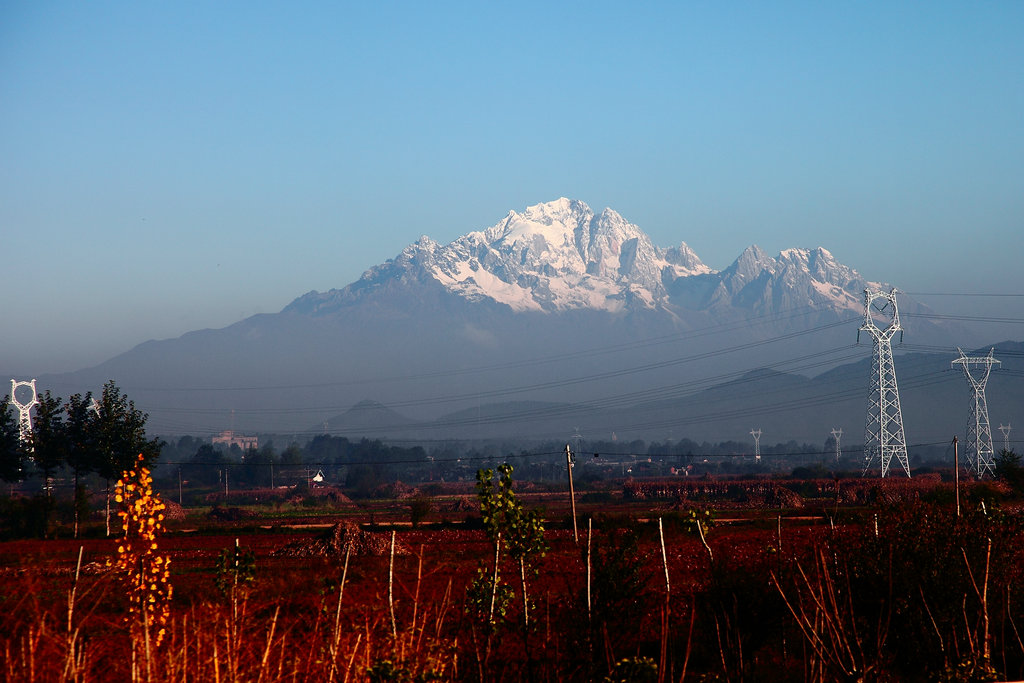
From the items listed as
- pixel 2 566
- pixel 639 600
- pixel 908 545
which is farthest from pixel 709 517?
pixel 2 566

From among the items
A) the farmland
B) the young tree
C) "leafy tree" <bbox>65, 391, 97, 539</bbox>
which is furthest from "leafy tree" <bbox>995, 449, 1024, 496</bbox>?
"leafy tree" <bbox>65, 391, 97, 539</bbox>

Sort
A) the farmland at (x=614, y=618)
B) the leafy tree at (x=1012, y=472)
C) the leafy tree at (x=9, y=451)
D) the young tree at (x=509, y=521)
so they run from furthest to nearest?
the leafy tree at (x=9, y=451) < the leafy tree at (x=1012, y=472) < the young tree at (x=509, y=521) < the farmland at (x=614, y=618)

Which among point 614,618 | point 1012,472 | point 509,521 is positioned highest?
point 509,521

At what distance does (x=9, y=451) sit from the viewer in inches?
3066

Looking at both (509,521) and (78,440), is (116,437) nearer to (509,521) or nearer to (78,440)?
(78,440)

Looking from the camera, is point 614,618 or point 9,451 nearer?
point 614,618

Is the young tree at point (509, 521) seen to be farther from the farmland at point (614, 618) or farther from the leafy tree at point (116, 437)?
the leafy tree at point (116, 437)

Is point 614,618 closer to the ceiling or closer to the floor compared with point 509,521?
closer to the floor

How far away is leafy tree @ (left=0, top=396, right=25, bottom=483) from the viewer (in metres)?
77.2

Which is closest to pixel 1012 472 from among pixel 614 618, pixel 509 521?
pixel 614 618

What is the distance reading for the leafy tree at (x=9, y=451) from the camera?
253ft

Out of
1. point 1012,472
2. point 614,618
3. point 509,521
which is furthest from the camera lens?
point 1012,472

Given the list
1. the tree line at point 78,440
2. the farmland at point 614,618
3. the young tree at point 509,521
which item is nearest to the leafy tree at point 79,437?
the tree line at point 78,440

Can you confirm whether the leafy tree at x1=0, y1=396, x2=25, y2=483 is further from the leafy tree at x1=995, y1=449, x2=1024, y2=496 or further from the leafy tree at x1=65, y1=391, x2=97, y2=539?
the leafy tree at x1=995, y1=449, x2=1024, y2=496
